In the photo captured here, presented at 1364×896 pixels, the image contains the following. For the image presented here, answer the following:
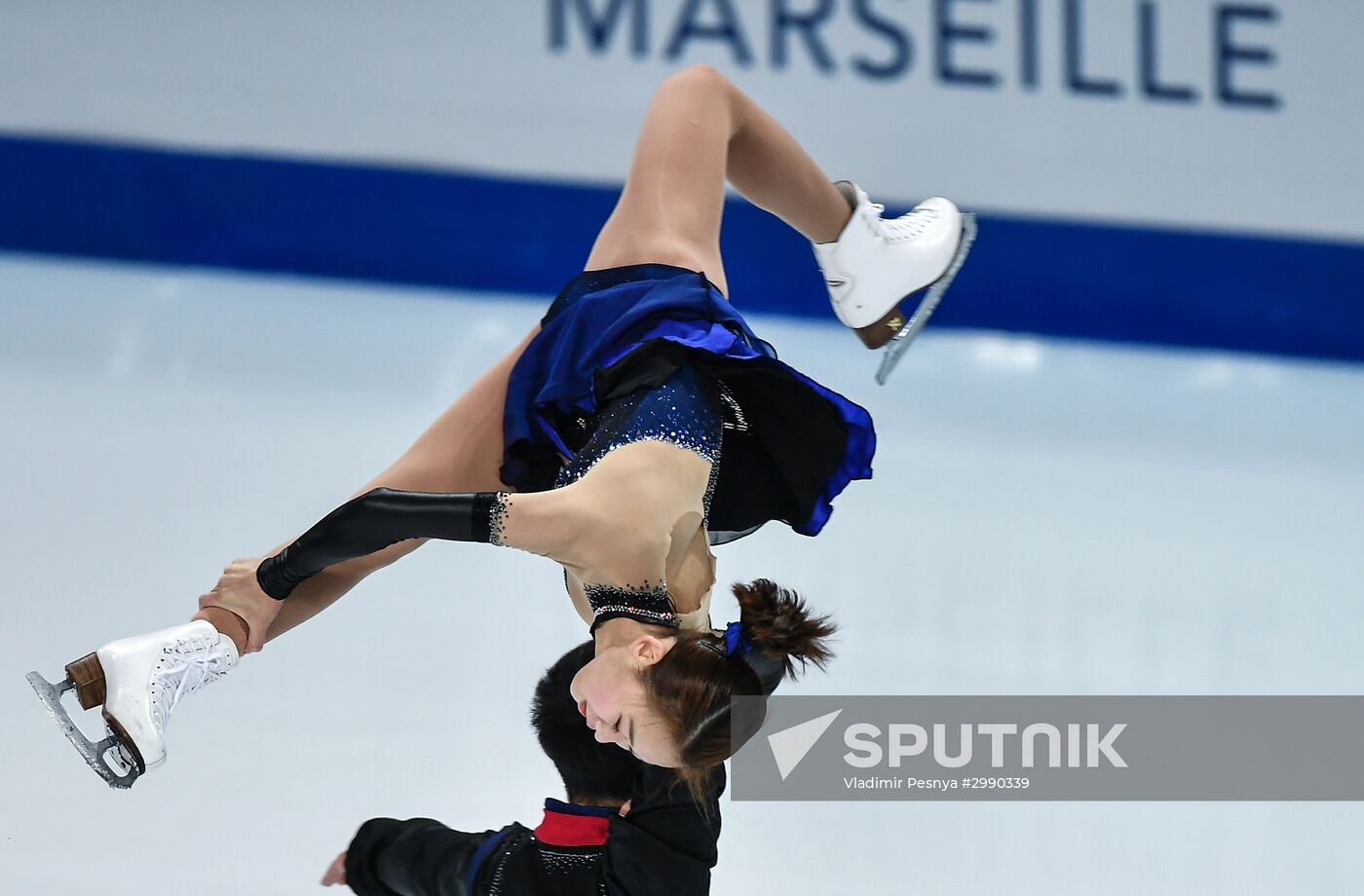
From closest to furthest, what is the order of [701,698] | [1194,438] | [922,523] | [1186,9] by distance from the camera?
[701,698] → [922,523] → [1194,438] → [1186,9]

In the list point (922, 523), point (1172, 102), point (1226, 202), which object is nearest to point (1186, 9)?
point (1172, 102)

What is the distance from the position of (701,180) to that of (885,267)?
37 centimetres

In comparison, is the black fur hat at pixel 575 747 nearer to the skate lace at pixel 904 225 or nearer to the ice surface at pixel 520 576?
the ice surface at pixel 520 576

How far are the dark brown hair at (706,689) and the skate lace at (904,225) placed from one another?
0.98 meters

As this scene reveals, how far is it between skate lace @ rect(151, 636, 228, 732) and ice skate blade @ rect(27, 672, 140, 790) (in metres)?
0.06

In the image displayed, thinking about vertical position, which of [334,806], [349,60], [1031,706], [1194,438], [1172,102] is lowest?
[334,806]

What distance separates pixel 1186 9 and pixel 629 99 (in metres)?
1.68

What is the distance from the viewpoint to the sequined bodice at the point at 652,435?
1.89 m

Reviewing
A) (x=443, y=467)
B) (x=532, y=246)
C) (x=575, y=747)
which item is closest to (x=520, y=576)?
(x=443, y=467)

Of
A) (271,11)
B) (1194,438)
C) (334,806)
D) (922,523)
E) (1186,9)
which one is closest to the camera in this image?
(334,806)

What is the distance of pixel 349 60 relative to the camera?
4270 mm

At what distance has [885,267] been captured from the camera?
263cm

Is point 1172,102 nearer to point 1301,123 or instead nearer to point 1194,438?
point 1301,123
